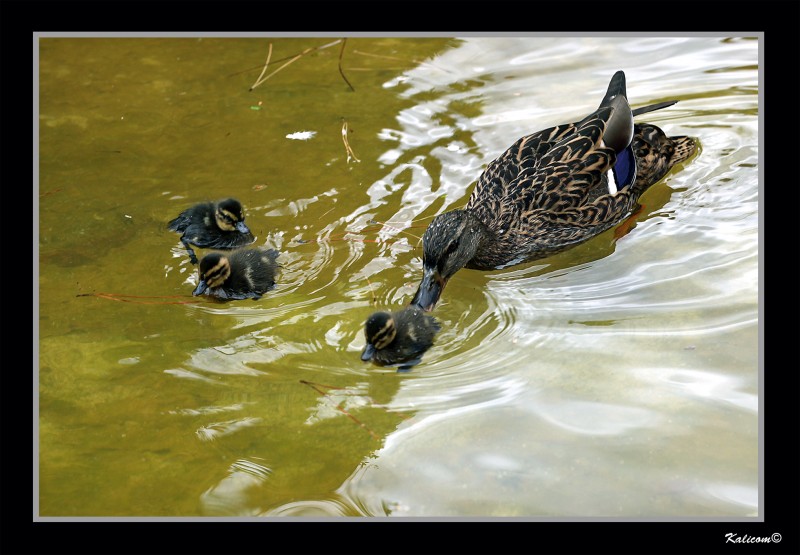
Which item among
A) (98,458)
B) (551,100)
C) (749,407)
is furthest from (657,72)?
(98,458)

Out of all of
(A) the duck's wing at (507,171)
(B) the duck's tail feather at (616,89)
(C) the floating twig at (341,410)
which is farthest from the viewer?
(B) the duck's tail feather at (616,89)

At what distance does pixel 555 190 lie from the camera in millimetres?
4188

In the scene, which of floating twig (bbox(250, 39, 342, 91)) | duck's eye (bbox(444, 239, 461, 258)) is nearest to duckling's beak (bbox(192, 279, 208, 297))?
duck's eye (bbox(444, 239, 461, 258))

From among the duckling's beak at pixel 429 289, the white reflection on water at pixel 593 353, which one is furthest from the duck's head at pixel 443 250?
the white reflection on water at pixel 593 353

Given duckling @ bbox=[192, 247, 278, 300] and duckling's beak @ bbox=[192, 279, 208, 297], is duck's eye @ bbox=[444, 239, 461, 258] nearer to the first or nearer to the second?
duckling @ bbox=[192, 247, 278, 300]

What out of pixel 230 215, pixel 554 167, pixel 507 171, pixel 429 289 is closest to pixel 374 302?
pixel 429 289

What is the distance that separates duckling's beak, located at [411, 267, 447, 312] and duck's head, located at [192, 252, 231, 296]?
80cm

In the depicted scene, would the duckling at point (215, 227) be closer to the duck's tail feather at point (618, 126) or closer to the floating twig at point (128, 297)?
the floating twig at point (128, 297)

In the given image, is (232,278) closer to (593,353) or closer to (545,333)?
(545,333)

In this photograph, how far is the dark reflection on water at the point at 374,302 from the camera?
280 centimetres

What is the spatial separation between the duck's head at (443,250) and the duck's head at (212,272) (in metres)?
0.80

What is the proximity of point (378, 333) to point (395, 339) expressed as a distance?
0.08 meters

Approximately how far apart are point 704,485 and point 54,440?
206cm
